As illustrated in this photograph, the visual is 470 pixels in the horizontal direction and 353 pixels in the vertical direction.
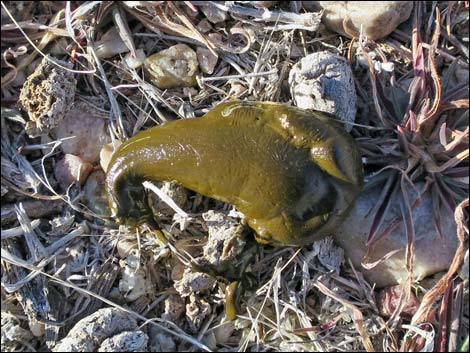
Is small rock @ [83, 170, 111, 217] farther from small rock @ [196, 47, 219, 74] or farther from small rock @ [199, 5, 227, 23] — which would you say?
small rock @ [199, 5, 227, 23]

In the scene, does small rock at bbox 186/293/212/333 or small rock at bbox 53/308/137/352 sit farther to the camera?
small rock at bbox 186/293/212/333

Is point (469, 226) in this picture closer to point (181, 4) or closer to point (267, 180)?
point (267, 180)

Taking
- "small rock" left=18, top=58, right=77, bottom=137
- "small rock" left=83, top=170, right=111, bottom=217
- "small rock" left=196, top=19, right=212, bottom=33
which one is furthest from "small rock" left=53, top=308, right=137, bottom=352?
"small rock" left=196, top=19, right=212, bottom=33

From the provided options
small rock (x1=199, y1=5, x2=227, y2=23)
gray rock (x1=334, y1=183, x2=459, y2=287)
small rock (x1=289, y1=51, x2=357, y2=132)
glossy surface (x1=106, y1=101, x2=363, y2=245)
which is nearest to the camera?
glossy surface (x1=106, y1=101, x2=363, y2=245)

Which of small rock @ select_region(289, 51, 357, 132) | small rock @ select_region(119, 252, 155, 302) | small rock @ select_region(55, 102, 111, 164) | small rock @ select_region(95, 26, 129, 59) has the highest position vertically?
small rock @ select_region(95, 26, 129, 59)

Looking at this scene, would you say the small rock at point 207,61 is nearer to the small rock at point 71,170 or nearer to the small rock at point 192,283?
the small rock at point 71,170

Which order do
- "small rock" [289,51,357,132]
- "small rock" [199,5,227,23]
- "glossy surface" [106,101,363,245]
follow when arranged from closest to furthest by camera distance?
"glossy surface" [106,101,363,245]
"small rock" [289,51,357,132]
"small rock" [199,5,227,23]

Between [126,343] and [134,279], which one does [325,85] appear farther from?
[126,343]

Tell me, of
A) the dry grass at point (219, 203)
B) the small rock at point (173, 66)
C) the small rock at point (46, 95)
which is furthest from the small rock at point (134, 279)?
the small rock at point (173, 66)
